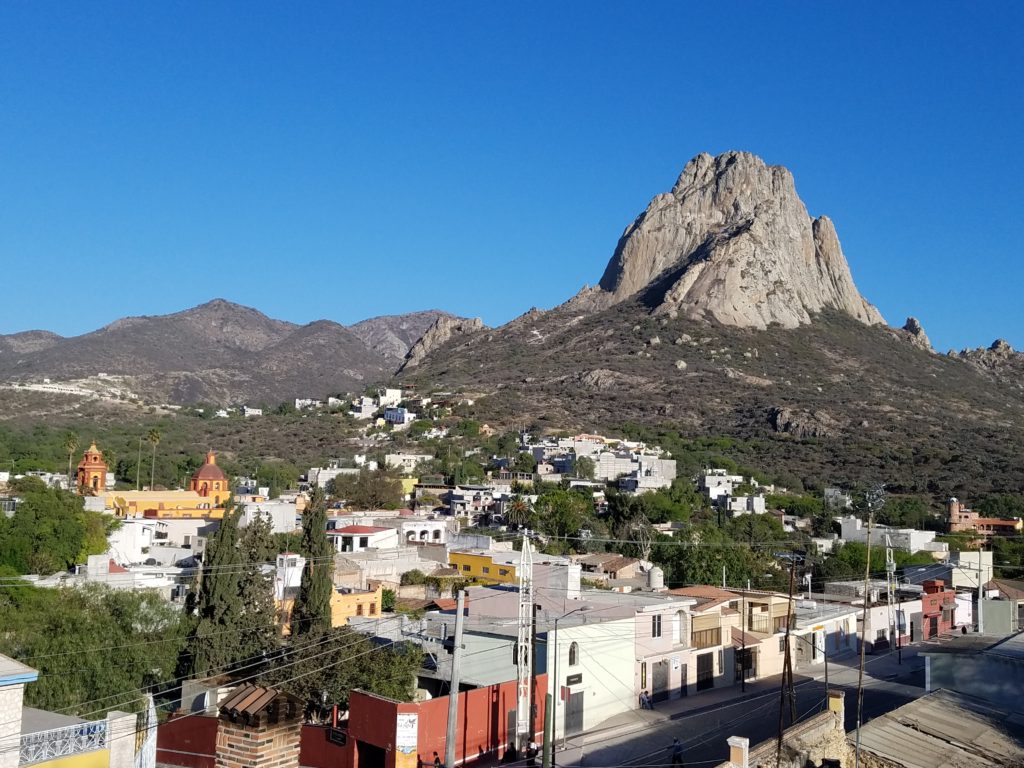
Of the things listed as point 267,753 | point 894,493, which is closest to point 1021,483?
point 894,493

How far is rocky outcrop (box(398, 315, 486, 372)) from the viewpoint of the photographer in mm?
→ 181250

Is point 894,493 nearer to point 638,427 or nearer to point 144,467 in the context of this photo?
point 638,427

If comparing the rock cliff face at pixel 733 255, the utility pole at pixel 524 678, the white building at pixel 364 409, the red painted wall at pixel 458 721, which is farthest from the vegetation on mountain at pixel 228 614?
the rock cliff face at pixel 733 255

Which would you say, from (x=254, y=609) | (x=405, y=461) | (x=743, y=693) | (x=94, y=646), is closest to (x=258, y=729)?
(x=94, y=646)

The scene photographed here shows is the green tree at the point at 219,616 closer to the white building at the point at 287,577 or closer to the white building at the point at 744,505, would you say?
the white building at the point at 287,577

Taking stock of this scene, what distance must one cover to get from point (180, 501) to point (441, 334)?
12717cm

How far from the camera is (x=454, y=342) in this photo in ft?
577

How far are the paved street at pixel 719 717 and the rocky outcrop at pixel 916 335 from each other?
137 m

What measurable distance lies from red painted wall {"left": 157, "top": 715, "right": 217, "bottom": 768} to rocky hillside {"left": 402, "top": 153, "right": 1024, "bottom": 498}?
80.6 m

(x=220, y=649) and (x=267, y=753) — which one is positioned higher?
A: (x=267, y=753)

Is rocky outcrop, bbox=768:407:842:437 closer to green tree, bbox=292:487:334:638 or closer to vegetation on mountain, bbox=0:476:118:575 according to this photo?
vegetation on mountain, bbox=0:476:118:575

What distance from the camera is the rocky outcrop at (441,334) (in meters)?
181

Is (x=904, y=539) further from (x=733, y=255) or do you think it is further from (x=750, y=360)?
(x=733, y=255)

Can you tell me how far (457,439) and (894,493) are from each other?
42084 millimetres
